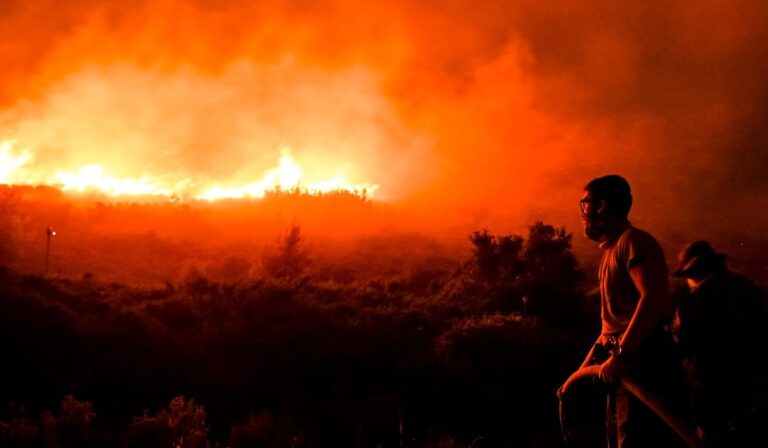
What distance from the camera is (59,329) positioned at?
1174cm

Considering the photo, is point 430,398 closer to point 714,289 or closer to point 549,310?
point 714,289

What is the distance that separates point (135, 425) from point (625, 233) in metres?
6.08

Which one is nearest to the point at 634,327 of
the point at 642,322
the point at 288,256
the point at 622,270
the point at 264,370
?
the point at 642,322

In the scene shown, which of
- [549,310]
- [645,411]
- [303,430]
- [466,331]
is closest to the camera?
[645,411]

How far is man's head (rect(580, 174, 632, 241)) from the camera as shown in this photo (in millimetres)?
3803

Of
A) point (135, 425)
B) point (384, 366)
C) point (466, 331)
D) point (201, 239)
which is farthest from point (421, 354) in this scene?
point (201, 239)

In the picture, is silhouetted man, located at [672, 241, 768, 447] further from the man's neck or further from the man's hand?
the man's hand

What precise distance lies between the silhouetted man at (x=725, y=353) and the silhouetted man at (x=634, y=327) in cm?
59

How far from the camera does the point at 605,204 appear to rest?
383 cm

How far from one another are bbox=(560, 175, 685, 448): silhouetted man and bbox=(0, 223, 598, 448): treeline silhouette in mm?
3573

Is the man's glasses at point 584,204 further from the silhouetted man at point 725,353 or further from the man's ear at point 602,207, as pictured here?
the silhouetted man at point 725,353

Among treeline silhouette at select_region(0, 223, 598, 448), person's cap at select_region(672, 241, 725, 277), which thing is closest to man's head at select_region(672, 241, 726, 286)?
person's cap at select_region(672, 241, 725, 277)

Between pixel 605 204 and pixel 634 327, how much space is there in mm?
942

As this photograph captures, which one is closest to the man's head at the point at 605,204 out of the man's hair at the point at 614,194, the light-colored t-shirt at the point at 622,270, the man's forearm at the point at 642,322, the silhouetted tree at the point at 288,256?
the man's hair at the point at 614,194
